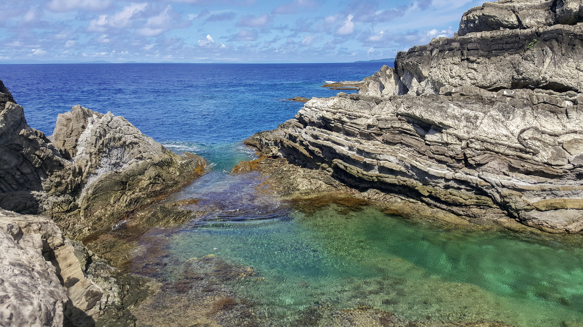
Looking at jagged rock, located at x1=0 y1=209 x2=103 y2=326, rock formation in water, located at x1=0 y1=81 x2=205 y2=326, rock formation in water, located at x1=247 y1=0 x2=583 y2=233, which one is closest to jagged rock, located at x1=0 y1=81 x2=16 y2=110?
rock formation in water, located at x1=0 y1=81 x2=205 y2=326

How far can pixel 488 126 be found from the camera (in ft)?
50.4

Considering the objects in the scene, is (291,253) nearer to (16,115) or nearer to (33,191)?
(33,191)

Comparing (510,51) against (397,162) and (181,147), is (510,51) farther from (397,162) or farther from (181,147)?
(181,147)

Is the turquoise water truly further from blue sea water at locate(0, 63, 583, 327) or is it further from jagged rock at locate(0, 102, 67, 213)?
jagged rock at locate(0, 102, 67, 213)

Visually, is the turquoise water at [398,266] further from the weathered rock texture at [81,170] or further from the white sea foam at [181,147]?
the white sea foam at [181,147]

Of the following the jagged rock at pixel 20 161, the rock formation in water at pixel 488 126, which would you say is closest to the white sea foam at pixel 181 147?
the jagged rock at pixel 20 161

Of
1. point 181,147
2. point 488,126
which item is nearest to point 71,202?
point 181,147

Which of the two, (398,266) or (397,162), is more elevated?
(397,162)

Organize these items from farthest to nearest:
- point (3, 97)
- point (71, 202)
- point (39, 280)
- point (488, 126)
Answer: point (71, 202)
point (488, 126)
point (3, 97)
point (39, 280)

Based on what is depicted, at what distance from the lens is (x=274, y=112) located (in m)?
51.7

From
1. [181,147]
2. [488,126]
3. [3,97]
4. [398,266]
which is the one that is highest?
[3,97]

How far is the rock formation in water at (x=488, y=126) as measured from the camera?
47.2 feet

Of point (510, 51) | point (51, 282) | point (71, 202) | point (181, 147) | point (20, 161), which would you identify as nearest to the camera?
point (51, 282)

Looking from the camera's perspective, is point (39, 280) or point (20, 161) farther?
point (20, 161)
